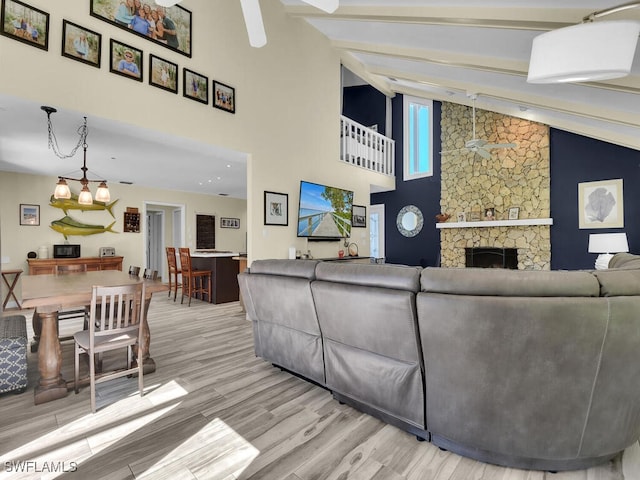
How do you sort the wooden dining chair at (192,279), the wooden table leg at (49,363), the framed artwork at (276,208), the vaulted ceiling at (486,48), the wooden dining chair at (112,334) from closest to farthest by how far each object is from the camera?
the wooden dining chair at (112,334)
the wooden table leg at (49,363)
the vaulted ceiling at (486,48)
the framed artwork at (276,208)
the wooden dining chair at (192,279)

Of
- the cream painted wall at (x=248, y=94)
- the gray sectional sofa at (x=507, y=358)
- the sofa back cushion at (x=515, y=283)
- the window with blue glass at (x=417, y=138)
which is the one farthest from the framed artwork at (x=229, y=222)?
the sofa back cushion at (x=515, y=283)

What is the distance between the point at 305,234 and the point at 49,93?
354 centimetres

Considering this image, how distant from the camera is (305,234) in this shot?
5.32 meters

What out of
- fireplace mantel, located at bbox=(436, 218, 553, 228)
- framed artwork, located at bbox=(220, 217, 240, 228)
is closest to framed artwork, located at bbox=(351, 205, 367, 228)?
fireplace mantel, located at bbox=(436, 218, 553, 228)

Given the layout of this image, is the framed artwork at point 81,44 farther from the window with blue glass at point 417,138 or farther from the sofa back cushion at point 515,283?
the window with blue glass at point 417,138

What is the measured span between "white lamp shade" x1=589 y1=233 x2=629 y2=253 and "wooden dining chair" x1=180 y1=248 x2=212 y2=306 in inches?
240

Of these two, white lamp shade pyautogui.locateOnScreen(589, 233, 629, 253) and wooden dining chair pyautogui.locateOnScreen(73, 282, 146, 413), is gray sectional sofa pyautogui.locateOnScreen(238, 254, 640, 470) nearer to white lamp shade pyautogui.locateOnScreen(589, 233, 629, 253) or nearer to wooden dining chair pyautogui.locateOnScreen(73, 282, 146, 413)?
wooden dining chair pyautogui.locateOnScreen(73, 282, 146, 413)

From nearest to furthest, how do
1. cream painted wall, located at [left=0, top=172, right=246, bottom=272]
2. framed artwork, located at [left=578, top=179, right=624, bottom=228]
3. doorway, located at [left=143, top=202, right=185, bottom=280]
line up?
framed artwork, located at [left=578, top=179, right=624, bottom=228] < cream painted wall, located at [left=0, top=172, right=246, bottom=272] < doorway, located at [left=143, top=202, right=185, bottom=280]

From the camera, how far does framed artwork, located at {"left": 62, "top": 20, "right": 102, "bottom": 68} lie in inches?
108

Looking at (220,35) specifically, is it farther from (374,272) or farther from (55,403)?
(55,403)

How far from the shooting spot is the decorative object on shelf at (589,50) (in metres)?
1.97

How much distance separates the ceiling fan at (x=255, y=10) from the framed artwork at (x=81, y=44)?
1337 mm

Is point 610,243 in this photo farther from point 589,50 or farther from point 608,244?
point 589,50

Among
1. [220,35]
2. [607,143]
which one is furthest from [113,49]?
[607,143]
